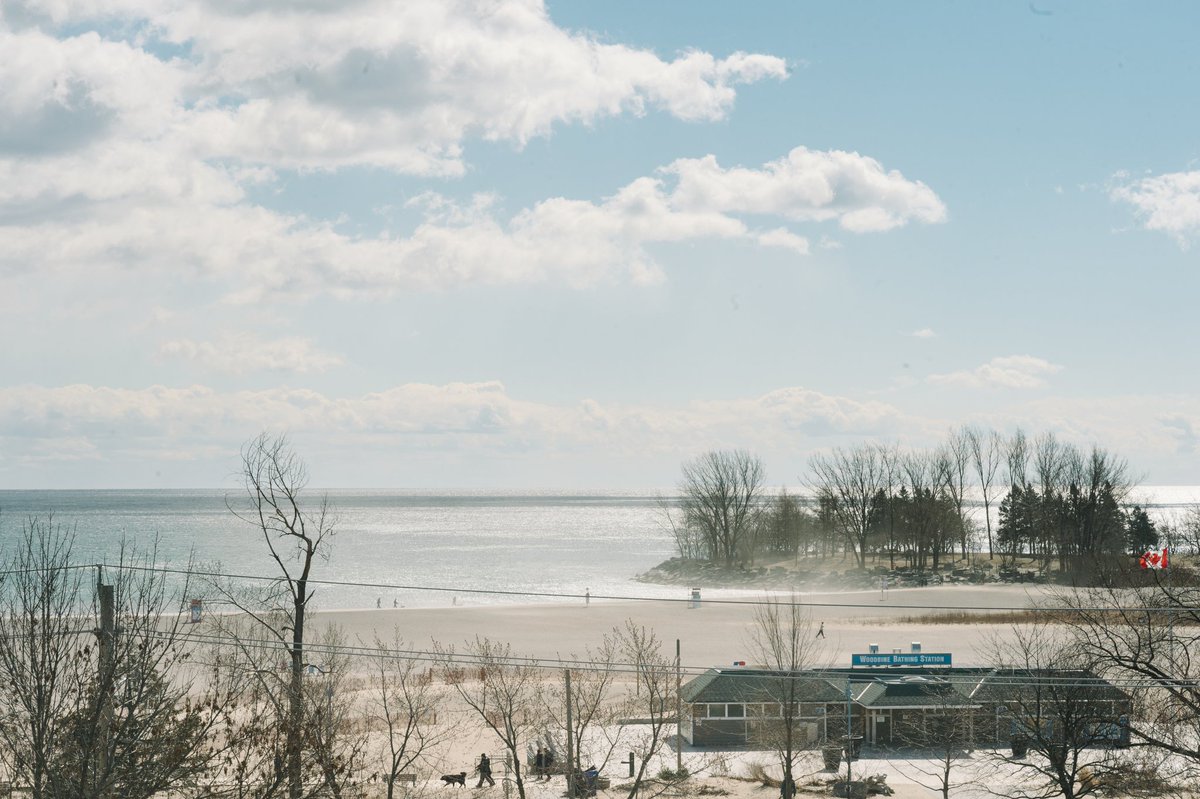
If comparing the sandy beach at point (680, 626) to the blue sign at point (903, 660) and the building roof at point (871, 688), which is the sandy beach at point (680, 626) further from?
the building roof at point (871, 688)

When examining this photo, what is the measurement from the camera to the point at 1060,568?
112 m

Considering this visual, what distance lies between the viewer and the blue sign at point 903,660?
4166 centimetres

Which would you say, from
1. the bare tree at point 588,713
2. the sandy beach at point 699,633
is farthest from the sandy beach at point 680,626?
the bare tree at point 588,713

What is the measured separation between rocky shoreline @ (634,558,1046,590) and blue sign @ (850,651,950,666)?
6686cm

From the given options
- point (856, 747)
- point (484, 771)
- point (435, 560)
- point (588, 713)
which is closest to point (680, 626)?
point (856, 747)

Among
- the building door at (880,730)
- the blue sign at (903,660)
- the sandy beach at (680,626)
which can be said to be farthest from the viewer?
the sandy beach at (680,626)

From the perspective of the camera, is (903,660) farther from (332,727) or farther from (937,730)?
(332,727)

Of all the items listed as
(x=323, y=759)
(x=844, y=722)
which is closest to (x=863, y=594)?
(x=844, y=722)

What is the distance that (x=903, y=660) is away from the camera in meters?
42.0

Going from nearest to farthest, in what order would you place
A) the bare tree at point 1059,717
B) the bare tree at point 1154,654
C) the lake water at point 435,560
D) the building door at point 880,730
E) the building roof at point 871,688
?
the bare tree at point 1154,654, the bare tree at point 1059,717, the building roof at point 871,688, the building door at point 880,730, the lake water at point 435,560

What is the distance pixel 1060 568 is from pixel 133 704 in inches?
4422

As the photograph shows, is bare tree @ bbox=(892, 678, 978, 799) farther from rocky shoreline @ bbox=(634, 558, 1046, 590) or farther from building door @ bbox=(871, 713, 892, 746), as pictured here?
rocky shoreline @ bbox=(634, 558, 1046, 590)

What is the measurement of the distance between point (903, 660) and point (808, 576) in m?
77.7

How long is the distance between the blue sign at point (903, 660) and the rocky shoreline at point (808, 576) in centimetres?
6686
